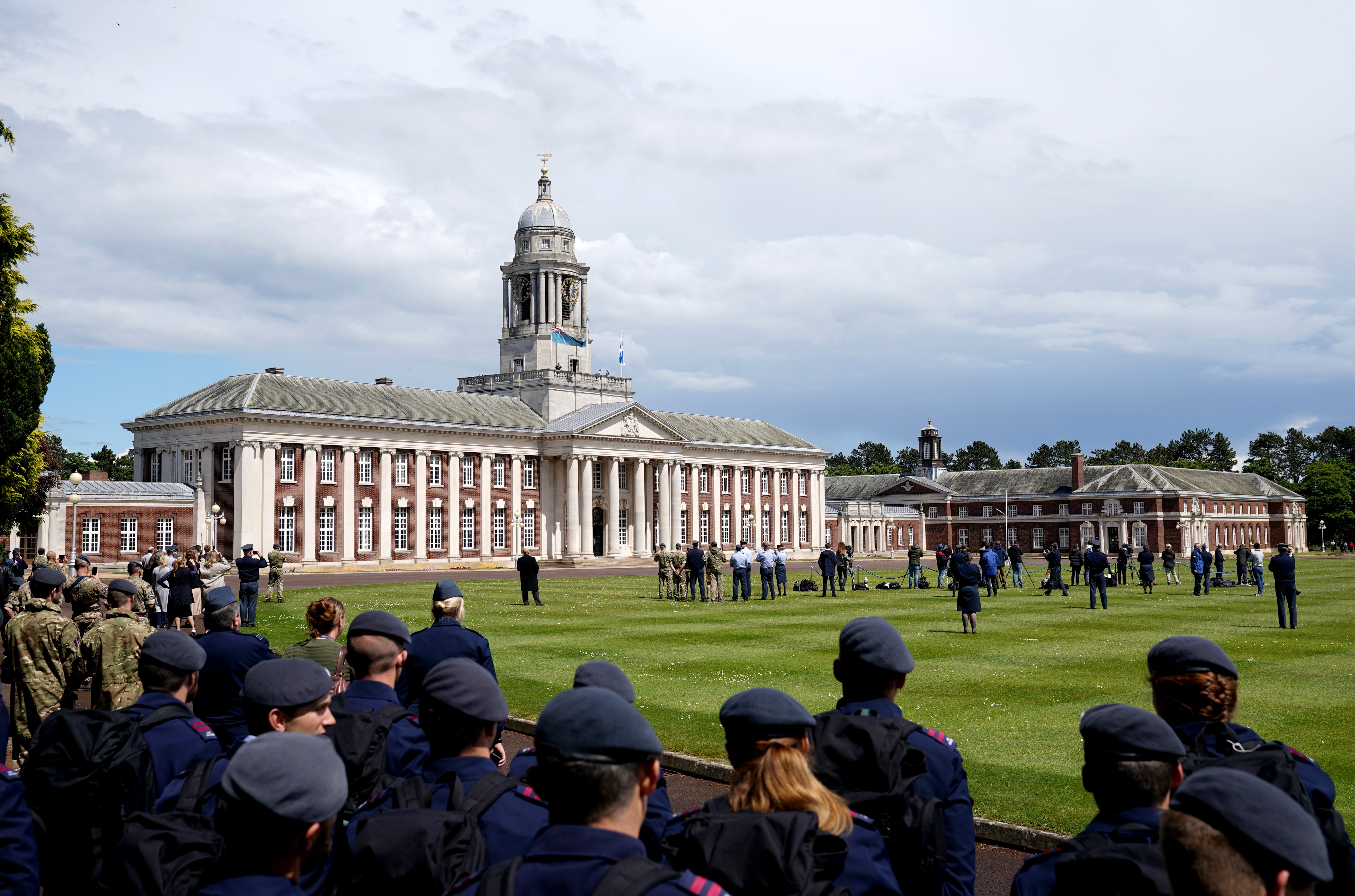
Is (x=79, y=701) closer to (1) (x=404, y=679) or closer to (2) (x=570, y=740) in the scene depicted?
(1) (x=404, y=679)

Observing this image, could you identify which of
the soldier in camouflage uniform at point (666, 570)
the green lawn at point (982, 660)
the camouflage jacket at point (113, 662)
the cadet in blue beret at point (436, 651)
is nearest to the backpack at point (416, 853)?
the cadet in blue beret at point (436, 651)

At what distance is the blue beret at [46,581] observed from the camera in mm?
10203

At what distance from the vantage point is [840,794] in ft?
13.8

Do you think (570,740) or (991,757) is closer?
(570,740)

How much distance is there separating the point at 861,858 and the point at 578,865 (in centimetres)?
127

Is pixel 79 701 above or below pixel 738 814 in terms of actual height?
below

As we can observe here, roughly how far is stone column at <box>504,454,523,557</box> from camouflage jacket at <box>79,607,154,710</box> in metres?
71.3

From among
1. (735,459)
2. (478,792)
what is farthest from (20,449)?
(735,459)

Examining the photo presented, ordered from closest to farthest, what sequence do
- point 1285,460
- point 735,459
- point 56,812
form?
point 56,812 → point 735,459 → point 1285,460

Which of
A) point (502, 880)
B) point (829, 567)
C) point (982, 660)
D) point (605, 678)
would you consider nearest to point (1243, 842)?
point (502, 880)

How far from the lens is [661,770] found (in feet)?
14.8

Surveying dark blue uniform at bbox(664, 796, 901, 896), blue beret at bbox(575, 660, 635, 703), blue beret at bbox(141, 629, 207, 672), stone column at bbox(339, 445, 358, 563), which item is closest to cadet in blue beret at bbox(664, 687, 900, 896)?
dark blue uniform at bbox(664, 796, 901, 896)

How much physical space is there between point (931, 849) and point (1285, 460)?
197 meters

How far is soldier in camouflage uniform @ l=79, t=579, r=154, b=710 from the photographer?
836 cm
